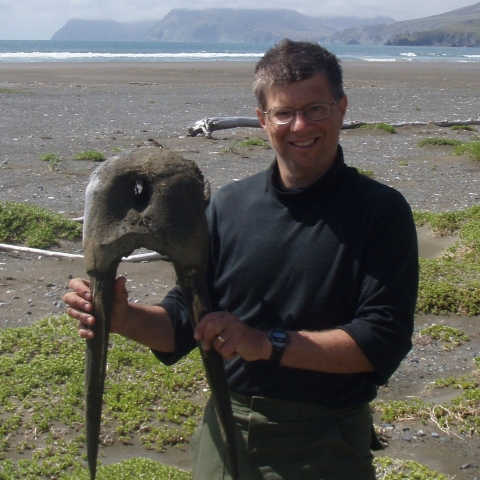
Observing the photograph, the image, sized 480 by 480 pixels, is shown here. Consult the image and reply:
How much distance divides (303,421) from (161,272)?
4.79 meters

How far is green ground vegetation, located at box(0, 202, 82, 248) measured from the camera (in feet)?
26.6

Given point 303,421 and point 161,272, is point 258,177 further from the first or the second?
point 161,272

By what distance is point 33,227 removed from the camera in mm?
8266

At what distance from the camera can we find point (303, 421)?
2824 millimetres

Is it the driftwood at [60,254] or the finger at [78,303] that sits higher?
the finger at [78,303]

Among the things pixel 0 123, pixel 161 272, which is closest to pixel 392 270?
pixel 161 272

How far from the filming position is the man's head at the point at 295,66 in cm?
270

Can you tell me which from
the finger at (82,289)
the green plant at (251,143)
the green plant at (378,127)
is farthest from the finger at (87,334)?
the green plant at (378,127)

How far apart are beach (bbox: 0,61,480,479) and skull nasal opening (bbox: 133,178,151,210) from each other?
7.92ft

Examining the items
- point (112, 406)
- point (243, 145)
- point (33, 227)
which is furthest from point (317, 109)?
point (243, 145)

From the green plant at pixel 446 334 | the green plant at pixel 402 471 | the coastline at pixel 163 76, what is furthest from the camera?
the coastline at pixel 163 76

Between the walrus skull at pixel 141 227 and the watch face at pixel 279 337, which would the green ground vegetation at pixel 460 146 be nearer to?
the watch face at pixel 279 337

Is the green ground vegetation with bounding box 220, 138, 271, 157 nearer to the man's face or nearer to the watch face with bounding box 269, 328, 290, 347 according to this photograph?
the man's face

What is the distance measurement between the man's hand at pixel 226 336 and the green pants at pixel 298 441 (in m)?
0.45
